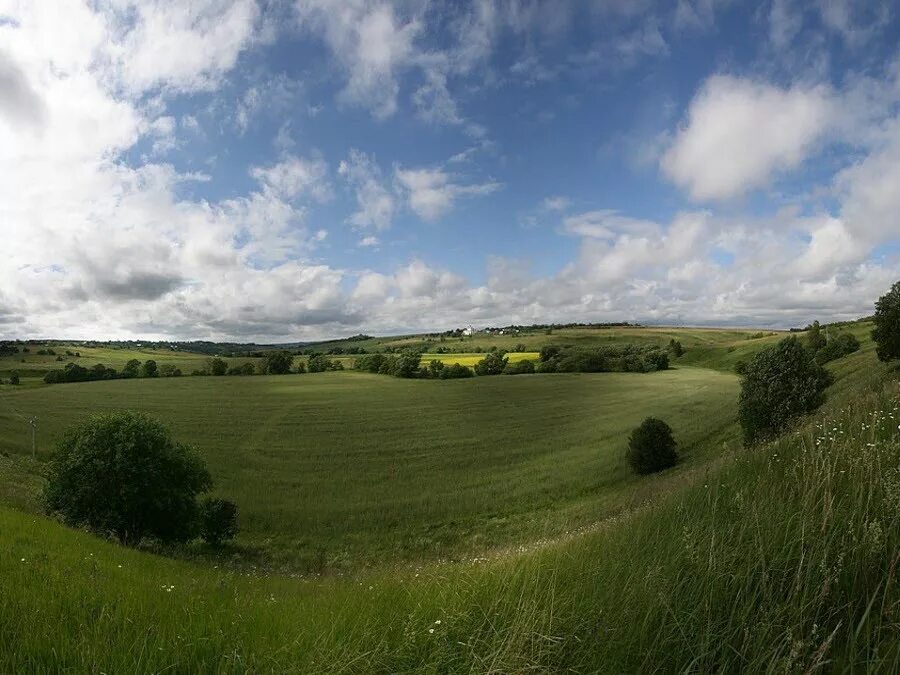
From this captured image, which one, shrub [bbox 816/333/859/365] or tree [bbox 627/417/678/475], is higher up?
shrub [bbox 816/333/859/365]

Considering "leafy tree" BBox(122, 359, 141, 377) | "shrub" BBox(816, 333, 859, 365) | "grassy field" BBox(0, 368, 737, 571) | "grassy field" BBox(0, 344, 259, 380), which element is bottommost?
"grassy field" BBox(0, 368, 737, 571)

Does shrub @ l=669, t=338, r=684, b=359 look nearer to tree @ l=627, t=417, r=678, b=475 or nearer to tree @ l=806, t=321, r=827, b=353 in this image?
tree @ l=806, t=321, r=827, b=353

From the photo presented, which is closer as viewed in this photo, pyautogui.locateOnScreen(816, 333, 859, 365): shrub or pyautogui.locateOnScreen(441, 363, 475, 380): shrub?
pyautogui.locateOnScreen(816, 333, 859, 365): shrub

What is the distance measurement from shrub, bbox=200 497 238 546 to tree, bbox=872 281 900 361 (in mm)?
51666

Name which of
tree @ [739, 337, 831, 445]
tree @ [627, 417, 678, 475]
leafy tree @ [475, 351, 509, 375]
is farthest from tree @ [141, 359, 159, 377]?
tree @ [739, 337, 831, 445]

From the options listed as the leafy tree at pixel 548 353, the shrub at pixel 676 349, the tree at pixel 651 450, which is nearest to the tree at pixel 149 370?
the leafy tree at pixel 548 353

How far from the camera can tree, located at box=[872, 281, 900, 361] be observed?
34219 millimetres

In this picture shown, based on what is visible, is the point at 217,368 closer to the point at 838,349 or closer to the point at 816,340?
the point at 838,349

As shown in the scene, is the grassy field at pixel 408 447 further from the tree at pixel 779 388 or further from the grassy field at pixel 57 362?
the grassy field at pixel 57 362

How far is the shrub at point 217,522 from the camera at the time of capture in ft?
117

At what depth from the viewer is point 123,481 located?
29375mm

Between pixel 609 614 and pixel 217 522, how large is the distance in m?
40.0

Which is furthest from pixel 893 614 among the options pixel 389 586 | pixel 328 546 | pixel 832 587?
pixel 328 546

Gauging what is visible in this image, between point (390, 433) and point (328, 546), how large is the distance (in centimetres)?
3499
